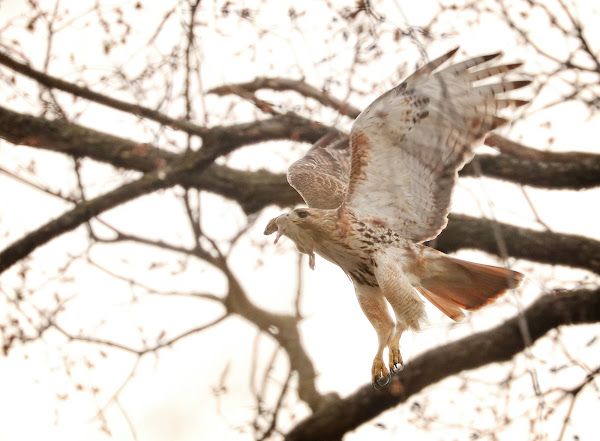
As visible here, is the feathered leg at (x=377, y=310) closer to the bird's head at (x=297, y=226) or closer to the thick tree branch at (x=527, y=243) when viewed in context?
the bird's head at (x=297, y=226)

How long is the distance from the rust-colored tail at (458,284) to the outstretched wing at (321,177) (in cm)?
72

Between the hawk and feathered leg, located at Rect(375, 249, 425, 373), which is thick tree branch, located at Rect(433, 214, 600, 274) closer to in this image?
the hawk

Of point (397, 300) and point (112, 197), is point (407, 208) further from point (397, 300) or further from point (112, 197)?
point (112, 197)

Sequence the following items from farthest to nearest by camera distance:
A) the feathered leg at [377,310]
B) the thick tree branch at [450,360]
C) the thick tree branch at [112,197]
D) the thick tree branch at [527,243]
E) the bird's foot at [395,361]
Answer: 1. the thick tree branch at [112,197]
2. the thick tree branch at [527,243]
3. the thick tree branch at [450,360]
4. the feathered leg at [377,310]
5. the bird's foot at [395,361]

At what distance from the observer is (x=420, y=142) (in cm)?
372

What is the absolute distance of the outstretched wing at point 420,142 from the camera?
359cm

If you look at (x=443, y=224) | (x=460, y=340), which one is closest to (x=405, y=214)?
(x=443, y=224)

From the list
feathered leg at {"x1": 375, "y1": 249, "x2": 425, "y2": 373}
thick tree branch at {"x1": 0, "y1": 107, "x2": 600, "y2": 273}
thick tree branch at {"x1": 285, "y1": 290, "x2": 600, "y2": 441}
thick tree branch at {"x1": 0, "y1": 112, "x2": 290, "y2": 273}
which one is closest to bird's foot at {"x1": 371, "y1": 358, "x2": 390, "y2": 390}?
feathered leg at {"x1": 375, "y1": 249, "x2": 425, "y2": 373}

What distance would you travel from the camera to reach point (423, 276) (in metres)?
3.92

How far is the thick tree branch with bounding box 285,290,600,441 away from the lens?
4379mm

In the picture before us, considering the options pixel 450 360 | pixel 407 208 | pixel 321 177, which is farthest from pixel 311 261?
pixel 450 360

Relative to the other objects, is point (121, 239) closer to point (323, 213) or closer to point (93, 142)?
point (93, 142)

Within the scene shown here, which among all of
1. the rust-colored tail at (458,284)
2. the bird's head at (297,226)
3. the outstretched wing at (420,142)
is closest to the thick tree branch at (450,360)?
the rust-colored tail at (458,284)

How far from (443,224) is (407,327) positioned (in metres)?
0.62
